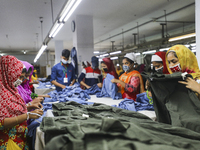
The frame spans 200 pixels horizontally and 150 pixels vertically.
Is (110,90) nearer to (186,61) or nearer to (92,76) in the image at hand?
(92,76)

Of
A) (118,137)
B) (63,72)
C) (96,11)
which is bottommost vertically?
(118,137)

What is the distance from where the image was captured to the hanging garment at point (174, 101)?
146 cm

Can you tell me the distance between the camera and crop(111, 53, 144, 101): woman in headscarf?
9.24ft

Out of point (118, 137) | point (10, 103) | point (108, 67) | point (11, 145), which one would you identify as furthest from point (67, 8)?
point (118, 137)

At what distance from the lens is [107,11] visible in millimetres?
6238

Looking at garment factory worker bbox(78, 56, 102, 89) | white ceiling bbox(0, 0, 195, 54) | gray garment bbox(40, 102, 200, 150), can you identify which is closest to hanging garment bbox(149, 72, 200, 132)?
gray garment bbox(40, 102, 200, 150)

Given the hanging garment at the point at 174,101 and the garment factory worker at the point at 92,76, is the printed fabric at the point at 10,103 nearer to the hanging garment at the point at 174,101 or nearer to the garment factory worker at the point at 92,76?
the hanging garment at the point at 174,101

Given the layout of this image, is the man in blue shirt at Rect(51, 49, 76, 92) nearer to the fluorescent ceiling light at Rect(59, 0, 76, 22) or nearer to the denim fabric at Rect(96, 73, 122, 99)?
→ the fluorescent ceiling light at Rect(59, 0, 76, 22)

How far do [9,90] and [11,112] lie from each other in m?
0.23

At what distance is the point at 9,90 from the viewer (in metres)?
1.64

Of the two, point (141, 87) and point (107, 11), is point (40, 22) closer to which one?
point (107, 11)

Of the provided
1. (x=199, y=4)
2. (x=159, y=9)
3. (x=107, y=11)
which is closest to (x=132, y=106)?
(x=199, y=4)

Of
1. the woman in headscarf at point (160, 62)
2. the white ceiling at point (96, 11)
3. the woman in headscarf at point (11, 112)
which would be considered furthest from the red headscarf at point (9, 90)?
the white ceiling at point (96, 11)

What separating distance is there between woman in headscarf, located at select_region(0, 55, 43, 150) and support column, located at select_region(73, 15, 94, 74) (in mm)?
4628
